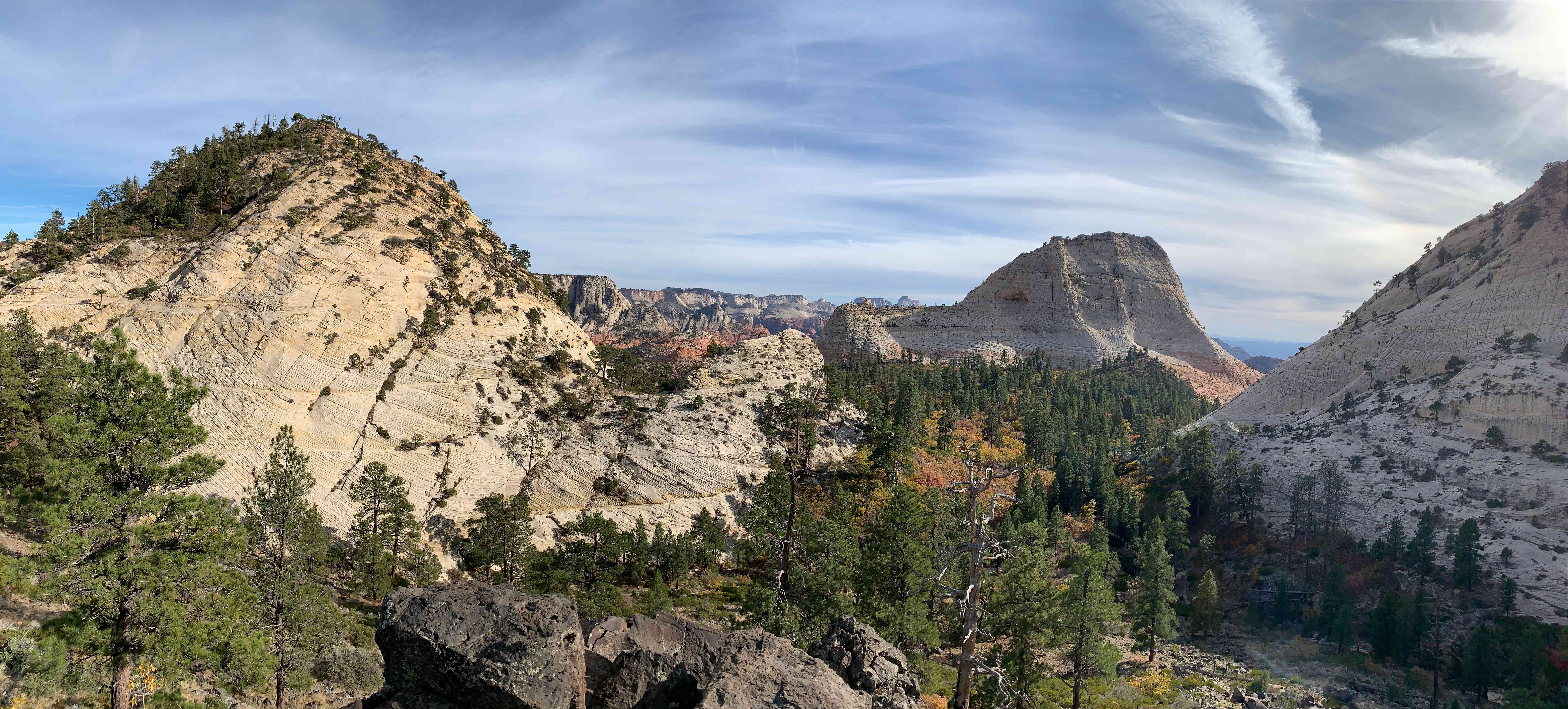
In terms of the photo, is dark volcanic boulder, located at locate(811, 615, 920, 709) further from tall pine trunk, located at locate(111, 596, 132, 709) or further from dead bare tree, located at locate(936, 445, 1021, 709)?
tall pine trunk, located at locate(111, 596, 132, 709)

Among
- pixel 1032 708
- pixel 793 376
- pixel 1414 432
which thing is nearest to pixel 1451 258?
pixel 1414 432

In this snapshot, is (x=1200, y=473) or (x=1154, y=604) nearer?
(x=1154, y=604)

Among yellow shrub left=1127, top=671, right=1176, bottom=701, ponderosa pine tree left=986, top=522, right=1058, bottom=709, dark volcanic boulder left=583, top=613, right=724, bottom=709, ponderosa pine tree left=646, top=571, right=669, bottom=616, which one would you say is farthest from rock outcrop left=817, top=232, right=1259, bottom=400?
dark volcanic boulder left=583, top=613, right=724, bottom=709

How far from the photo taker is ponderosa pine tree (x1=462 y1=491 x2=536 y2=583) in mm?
37281

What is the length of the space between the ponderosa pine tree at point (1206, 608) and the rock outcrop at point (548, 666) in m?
44.8

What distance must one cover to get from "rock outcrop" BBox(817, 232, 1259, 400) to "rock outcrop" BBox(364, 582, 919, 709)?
13031 cm

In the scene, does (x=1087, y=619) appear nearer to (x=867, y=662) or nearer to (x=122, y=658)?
(x=867, y=662)

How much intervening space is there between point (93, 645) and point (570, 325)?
49144 millimetres

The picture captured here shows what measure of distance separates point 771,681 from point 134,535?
14.8 metres

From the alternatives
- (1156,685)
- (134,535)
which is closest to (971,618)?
(134,535)

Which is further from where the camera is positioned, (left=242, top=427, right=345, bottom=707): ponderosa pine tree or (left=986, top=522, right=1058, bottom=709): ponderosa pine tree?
(left=986, top=522, right=1058, bottom=709): ponderosa pine tree

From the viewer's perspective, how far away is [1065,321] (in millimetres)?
158000

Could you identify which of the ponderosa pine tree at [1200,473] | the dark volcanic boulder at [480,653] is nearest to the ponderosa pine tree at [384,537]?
the dark volcanic boulder at [480,653]

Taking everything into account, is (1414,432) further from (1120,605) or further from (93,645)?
(93,645)
